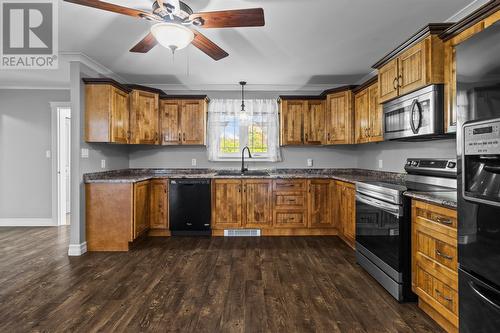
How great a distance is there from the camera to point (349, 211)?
356cm

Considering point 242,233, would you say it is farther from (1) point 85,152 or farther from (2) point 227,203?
(1) point 85,152

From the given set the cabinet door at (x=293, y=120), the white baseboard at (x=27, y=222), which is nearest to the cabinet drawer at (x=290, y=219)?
the cabinet door at (x=293, y=120)

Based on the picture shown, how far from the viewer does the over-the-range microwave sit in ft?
7.12

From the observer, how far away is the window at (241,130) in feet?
15.8

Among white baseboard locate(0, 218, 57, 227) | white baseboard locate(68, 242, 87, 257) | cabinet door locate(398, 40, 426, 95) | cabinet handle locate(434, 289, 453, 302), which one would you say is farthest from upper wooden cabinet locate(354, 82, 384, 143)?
white baseboard locate(0, 218, 57, 227)

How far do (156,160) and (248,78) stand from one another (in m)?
2.23

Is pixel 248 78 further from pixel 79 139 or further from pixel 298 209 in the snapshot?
pixel 79 139

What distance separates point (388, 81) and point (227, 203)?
272cm

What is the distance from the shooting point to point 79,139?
11.1 feet

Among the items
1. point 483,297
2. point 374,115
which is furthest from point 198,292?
point 374,115

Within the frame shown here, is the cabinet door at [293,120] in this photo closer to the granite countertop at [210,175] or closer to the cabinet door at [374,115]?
the granite countertop at [210,175]

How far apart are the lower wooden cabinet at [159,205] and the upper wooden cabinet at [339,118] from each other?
281 cm

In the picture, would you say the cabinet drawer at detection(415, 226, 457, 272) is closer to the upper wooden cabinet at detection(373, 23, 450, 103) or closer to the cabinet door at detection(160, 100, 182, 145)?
the upper wooden cabinet at detection(373, 23, 450, 103)

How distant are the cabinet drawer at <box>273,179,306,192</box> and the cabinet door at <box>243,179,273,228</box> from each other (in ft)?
0.36
